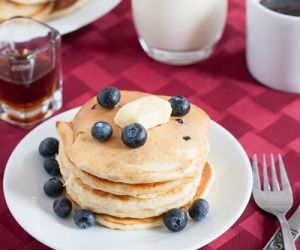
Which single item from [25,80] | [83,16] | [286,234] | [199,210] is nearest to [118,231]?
[199,210]

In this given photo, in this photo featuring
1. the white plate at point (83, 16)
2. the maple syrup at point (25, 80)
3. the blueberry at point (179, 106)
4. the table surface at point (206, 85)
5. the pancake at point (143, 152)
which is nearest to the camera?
the pancake at point (143, 152)

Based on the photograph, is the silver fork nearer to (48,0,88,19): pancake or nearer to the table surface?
the table surface

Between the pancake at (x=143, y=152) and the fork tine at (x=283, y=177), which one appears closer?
A: the pancake at (x=143, y=152)

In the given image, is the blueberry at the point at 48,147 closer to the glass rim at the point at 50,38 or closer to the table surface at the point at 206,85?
the table surface at the point at 206,85

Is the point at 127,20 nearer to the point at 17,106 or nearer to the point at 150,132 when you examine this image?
the point at 17,106

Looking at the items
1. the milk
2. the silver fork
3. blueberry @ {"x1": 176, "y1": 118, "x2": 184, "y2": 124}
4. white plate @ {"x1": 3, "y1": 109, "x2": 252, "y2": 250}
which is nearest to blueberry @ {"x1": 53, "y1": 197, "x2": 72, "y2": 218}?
white plate @ {"x1": 3, "y1": 109, "x2": 252, "y2": 250}

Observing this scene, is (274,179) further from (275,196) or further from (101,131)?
(101,131)

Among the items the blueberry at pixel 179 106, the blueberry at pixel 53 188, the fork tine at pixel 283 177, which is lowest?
the fork tine at pixel 283 177

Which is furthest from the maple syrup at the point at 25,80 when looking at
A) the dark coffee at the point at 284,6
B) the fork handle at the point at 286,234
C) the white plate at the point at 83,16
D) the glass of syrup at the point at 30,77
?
the fork handle at the point at 286,234
